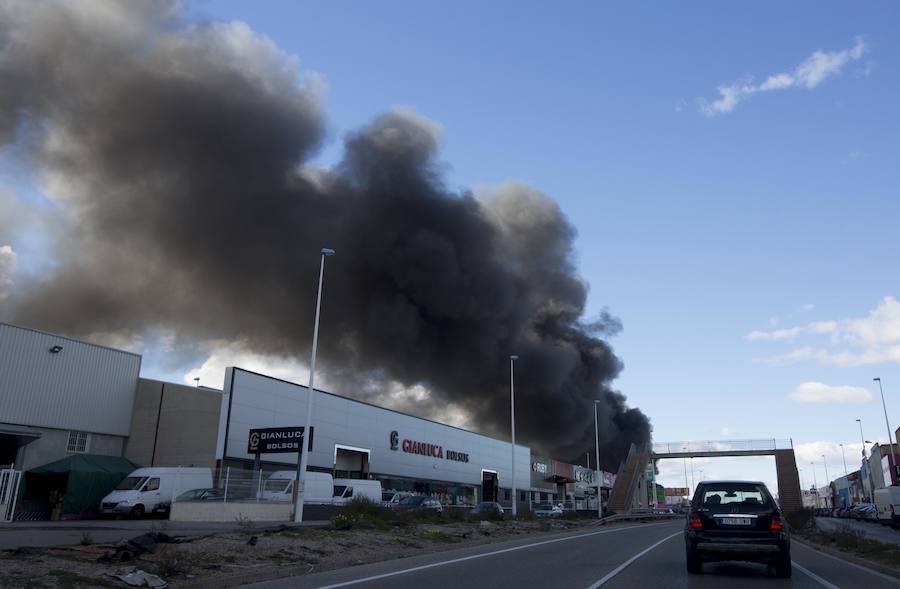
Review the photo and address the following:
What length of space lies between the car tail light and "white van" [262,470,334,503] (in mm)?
17579

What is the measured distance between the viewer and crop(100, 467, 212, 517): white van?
2461 cm

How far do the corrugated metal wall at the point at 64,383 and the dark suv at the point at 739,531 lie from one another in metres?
26.9

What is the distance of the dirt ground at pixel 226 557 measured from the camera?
8.41m

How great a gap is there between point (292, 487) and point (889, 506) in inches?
1258

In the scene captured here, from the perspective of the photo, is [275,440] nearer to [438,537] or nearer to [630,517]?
[438,537]

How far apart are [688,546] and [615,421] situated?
73219 millimetres

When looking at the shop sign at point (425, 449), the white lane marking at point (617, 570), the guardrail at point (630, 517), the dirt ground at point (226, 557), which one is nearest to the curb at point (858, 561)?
the white lane marking at point (617, 570)

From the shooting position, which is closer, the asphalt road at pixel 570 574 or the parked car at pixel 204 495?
the asphalt road at pixel 570 574

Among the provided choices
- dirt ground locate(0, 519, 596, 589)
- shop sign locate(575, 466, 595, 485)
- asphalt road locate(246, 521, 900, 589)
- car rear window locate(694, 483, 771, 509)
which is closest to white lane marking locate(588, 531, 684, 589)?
asphalt road locate(246, 521, 900, 589)

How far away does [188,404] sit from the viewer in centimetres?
3234

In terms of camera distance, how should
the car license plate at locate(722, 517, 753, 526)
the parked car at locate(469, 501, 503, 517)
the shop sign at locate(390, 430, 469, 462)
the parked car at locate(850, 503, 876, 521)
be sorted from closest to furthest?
the car license plate at locate(722, 517, 753, 526), the parked car at locate(469, 501, 503, 517), the shop sign at locate(390, 430, 469, 462), the parked car at locate(850, 503, 876, 521)

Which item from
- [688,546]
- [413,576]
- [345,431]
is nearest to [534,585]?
[413,576]

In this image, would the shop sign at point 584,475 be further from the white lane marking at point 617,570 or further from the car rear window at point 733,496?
the car rear window at point 733,496

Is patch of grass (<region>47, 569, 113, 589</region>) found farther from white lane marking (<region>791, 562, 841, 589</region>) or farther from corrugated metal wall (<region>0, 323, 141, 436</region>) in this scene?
corrugated metal wall (<region>0, 323, 141, 436</region>)
